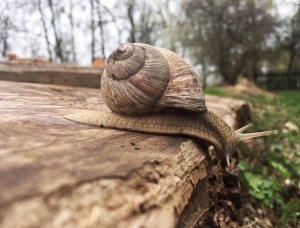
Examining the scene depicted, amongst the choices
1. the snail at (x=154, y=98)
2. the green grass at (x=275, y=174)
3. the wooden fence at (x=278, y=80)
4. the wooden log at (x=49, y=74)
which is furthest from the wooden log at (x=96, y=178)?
the wooden fence at (x=278, y=80)

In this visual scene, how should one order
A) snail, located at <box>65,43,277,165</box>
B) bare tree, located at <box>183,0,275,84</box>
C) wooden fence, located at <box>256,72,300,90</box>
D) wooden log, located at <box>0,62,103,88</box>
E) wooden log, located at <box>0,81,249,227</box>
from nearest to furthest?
wooden log, located at <box>0,81,249,227</box>
snail, located at <box>65,43,277,165</box>
wooden log, located at <box>0,62,103,88</box>
bare tree, located at <box>183,0,275,84</box>
wooden fence, located at <box>256,72,300,90</box>

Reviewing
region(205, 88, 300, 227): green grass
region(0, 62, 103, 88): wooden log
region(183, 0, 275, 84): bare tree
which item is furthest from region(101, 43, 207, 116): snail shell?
region(183, 0, 275, 84): bare tree

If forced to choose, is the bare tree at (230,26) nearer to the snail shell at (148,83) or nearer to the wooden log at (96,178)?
the snail shell at (148,83)

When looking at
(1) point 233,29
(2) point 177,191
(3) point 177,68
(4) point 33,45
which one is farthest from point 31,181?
(1) point 233,29

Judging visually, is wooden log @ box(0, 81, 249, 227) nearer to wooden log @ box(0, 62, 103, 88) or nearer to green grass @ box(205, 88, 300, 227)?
green grass @ box(205, 88, 300, 227)

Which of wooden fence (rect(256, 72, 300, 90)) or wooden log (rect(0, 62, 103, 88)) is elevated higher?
wooden log (rect(0, 62, 103, 88))

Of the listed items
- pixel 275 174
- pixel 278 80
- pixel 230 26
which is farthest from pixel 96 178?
pixel 278 80

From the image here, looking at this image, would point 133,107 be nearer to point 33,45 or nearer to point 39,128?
point 39,128
